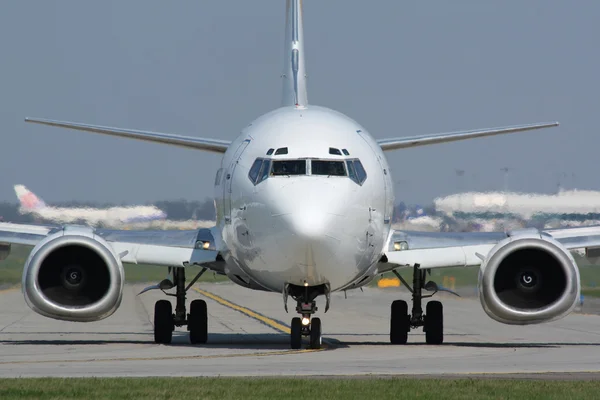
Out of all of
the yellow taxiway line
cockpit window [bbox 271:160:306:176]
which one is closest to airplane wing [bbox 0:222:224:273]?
cockpit window [bbox 271:160:306:176]

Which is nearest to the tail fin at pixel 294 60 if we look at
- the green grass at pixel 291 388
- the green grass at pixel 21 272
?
the green grass at pixel 291 388

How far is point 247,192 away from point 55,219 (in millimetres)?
15321

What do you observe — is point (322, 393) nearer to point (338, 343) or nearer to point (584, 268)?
point (338, 343)

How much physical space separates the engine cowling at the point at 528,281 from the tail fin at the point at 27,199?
16868 millimetres

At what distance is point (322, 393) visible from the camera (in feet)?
48.4

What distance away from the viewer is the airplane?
1362 inches

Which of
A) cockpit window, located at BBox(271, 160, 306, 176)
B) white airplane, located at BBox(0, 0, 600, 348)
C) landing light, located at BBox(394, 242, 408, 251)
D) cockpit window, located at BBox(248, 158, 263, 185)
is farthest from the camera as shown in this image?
landing light, located at BBox(394, 242, 408, 251)

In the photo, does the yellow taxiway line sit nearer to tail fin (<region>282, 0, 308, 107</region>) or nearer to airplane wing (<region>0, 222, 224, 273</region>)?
tail fin (<region>282, 0, 308, 107</region>)

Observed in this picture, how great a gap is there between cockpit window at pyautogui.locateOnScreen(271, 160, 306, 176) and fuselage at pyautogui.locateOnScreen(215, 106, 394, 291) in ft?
0.05

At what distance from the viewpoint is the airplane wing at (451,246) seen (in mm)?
23891

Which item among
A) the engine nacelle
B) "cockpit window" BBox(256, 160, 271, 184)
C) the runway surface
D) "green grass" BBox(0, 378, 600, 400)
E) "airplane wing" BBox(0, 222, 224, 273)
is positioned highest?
"cockpit window" BBox(256, 160, 271, 184)

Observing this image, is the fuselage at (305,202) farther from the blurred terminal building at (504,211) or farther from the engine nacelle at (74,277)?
the blurred terminal building at (504,211)

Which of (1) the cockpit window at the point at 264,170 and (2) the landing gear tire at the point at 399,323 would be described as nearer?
(1) the cockpit window at the point at 264,170

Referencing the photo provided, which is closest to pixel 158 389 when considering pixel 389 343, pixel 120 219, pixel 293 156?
pixel 293 156
